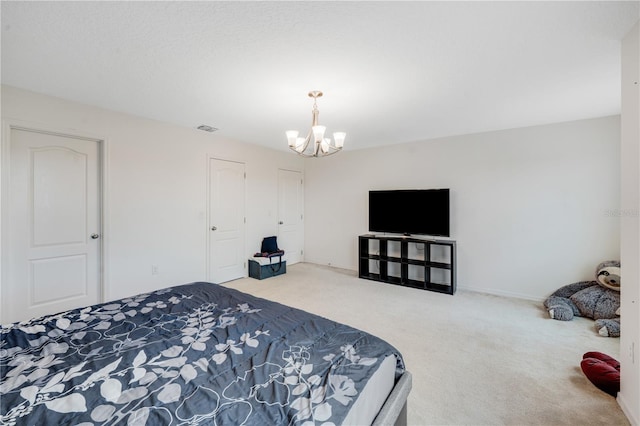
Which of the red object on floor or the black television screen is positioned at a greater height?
the black television screen

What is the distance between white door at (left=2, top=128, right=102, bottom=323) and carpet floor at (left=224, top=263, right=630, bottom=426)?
1889mm

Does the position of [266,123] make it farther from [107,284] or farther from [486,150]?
[486,150]

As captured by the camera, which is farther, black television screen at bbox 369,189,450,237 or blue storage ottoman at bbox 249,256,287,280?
blue storage ottoman at bbox 249,256,287,280

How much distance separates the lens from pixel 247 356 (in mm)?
1271

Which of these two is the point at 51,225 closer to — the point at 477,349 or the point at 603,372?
the point at 477,349

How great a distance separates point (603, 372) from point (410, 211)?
2841 millimetres

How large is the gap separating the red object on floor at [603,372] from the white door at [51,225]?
15.2 ft

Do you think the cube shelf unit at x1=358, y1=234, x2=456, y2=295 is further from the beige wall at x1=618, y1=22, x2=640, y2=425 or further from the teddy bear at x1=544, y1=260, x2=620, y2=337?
the beige wall at x1=618, y1=22, x2=640, y2=425

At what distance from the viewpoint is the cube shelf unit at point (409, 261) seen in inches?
159

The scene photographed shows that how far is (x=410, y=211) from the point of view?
175 inches

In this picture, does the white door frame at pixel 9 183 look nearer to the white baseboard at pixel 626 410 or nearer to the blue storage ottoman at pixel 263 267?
the blue storage ottoman at pixel 263 267

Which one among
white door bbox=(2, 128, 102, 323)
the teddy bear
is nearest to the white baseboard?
the teddy bear

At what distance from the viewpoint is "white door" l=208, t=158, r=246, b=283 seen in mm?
4250

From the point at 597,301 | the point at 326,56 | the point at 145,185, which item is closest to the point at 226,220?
the point at 145,185
